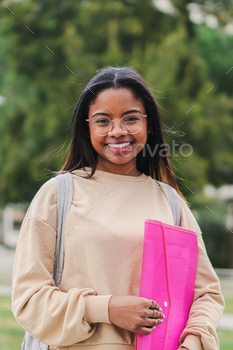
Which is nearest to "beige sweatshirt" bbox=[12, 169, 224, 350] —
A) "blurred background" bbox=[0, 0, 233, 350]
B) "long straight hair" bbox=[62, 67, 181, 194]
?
"long straight hair" bbox=[62, 67, 181, 194]

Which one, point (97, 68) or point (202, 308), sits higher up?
point (97, 68)

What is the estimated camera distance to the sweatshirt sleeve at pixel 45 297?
174cm

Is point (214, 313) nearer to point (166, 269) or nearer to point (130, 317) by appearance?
point (166, 269)

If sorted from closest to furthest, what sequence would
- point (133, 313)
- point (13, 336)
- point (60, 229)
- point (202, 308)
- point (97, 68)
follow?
1. point (133, 313)
2. point (60, 229)
3. point (202, 308)
4. point (13, 336)
5. point (97, 68)

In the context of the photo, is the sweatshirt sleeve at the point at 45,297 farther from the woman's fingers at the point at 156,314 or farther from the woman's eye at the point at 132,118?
the woman's eye at the point at 132,118

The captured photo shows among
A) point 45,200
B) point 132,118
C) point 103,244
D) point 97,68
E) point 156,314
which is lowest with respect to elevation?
point 156,314

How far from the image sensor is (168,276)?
1.88 meters

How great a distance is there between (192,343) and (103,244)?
0.43m

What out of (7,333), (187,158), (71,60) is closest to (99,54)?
(71,60)

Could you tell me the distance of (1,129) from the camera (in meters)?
13.4

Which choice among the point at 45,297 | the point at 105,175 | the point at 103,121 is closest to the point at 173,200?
the point at 105,175

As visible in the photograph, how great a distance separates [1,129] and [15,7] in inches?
108

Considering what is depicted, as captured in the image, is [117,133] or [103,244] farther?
[117,133]

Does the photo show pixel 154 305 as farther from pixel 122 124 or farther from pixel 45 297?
pixel 122 124
